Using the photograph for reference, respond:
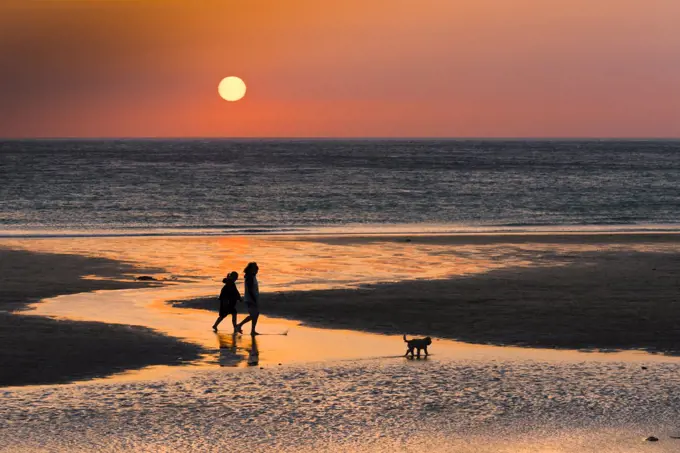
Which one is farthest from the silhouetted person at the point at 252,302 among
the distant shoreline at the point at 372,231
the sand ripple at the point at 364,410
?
the distant shoreline at the point at 372,231

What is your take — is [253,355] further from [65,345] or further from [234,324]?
[65,345]

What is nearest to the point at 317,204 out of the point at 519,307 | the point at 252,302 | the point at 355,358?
the point at 519,307

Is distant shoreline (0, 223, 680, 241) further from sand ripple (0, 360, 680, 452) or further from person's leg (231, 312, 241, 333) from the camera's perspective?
sand ripple (0, 360, 680, 452)

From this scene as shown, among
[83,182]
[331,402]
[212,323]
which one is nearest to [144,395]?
[331,402]

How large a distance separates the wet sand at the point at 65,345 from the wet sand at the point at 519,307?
428 centimetres

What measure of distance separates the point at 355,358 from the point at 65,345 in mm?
6293

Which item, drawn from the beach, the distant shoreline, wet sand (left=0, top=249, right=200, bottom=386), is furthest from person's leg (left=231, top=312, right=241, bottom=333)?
A: the distant shoreline

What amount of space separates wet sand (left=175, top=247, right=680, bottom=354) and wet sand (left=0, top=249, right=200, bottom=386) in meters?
4.28

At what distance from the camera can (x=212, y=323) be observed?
81.4ft

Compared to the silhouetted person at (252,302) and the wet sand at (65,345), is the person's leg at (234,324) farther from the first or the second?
the wet sand at (65,345)

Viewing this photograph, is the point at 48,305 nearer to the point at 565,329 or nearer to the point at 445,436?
the point at 565,329

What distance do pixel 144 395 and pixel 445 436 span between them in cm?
546

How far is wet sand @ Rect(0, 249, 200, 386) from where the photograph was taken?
63.2 ft

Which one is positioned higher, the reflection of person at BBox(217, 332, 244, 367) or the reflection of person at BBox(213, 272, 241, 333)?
the reflection of person at BBox(213, 272, 241, 333)
